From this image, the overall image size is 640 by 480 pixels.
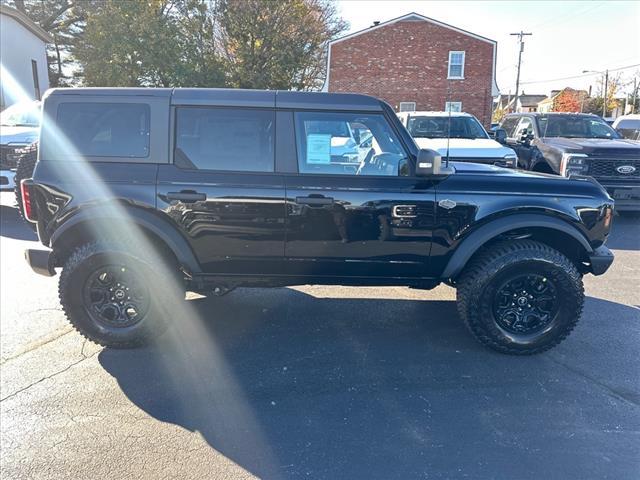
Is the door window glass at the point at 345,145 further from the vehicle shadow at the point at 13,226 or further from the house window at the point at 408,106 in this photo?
the house window at the point at 408,106

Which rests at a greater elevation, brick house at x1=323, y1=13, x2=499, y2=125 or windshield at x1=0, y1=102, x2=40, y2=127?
brick house at x1=323, y1=13, x2=499, y2=125

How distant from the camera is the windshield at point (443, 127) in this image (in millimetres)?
9227

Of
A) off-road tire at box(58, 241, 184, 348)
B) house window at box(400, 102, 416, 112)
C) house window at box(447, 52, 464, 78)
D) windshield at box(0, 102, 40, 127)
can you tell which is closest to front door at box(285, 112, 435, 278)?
off-road tire at box(58, 241, 184, 348)

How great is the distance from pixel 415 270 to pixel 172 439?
6.79 ft

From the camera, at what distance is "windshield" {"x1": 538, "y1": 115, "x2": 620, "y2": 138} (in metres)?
9.31

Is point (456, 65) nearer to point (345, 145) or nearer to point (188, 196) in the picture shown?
point (345, 145)

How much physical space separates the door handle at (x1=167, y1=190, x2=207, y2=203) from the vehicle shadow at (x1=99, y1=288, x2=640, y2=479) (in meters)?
1.19

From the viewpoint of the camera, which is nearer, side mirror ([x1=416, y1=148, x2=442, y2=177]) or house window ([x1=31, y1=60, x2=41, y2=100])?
side mirror ([x1=416, y1=148, x2=442, y2=177])

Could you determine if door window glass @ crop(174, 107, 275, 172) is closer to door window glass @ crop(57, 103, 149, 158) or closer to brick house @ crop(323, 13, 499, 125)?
door window glass @ crop(57, 103, 149, 158)

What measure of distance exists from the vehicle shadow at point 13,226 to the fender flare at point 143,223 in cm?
359

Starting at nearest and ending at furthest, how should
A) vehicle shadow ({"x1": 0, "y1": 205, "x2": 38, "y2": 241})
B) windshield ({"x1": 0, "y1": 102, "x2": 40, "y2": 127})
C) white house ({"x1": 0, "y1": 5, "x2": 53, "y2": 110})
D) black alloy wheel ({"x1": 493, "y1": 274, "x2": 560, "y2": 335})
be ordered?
black alloy wheel ({"x1": 493, "y1": 274, "x2": 560, "y2": 335}), vehicle shadow ({"x1": 0, "y1": 205, "x2": 38, "y2": 241}), windshield ({"x1": 0, "y1": 102, "x2": 40, "y2": 127}), white house ({"x1": 0, "y1": 5, "x2": 53, "y2": 110})

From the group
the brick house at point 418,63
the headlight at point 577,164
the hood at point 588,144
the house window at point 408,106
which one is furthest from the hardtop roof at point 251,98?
the house window at point 408,106

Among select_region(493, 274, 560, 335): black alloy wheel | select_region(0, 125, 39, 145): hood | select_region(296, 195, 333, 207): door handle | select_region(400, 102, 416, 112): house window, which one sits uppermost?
select_region(400, 102, 416, 112): house window

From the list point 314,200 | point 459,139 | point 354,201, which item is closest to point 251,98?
point 314,200
